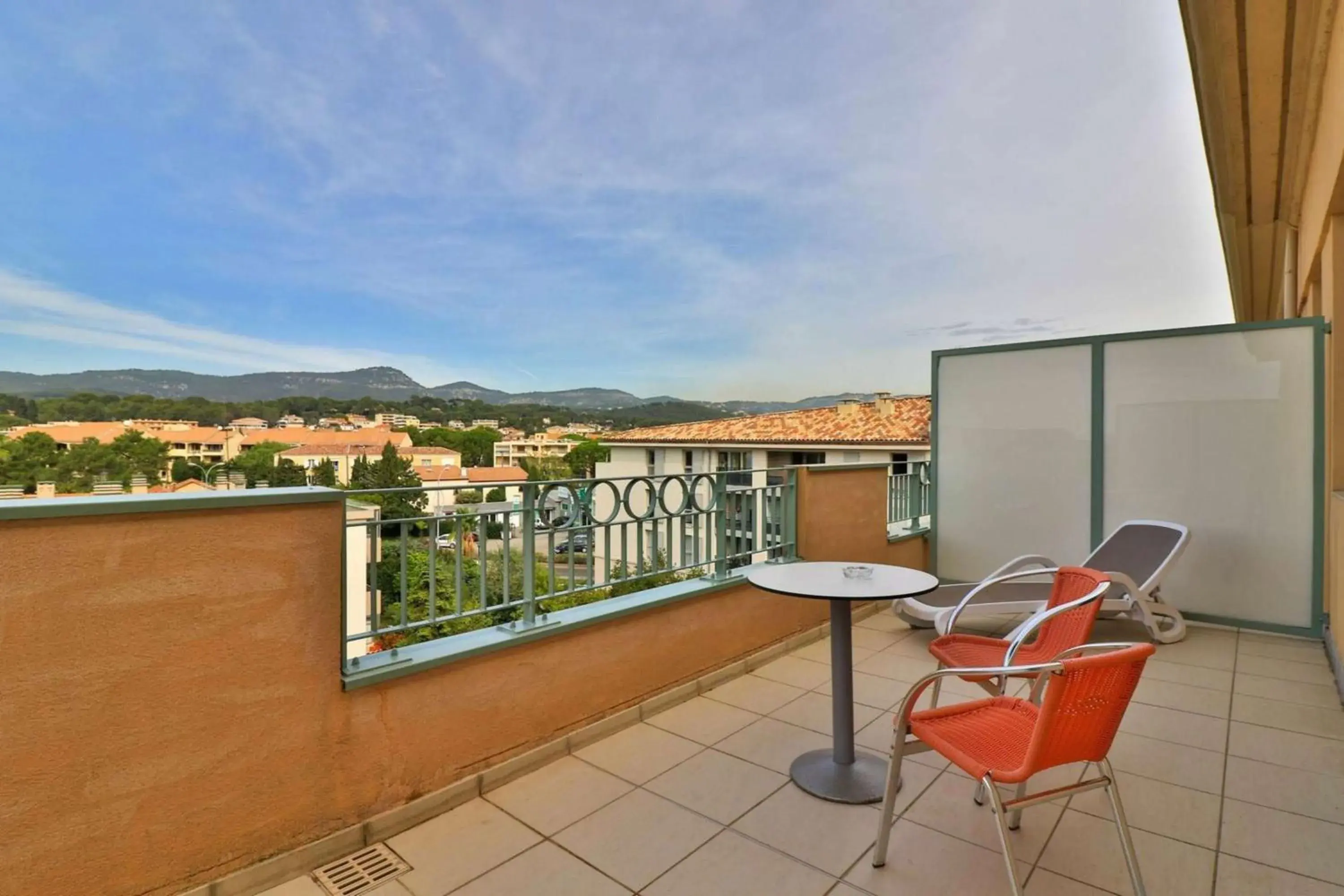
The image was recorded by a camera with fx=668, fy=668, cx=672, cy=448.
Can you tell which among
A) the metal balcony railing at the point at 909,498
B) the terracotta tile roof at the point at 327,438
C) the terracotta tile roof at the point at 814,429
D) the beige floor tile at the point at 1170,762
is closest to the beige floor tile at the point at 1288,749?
the beige floor tile at the point at 1170,762

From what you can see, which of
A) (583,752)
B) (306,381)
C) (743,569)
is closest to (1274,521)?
(743,569)

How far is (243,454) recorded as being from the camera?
5148mm

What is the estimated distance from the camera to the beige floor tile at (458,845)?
2.04 metres

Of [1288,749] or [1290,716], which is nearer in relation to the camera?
[1288,749]

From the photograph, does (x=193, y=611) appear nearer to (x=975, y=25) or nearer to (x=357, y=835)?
(x=357, y=835)

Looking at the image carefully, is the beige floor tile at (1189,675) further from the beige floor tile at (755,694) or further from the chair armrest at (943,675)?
the chair armrest at (943,675)

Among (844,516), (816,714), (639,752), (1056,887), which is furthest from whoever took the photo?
(844,516)

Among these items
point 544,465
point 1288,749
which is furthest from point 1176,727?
point 544,465

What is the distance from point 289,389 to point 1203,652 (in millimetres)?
13697

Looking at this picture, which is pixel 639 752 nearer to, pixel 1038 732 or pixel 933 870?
pixel 933 870

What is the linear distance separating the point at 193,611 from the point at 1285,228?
30.2 ft

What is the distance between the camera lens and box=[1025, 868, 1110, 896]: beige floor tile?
194 centimetres

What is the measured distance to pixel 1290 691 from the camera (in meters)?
3.55

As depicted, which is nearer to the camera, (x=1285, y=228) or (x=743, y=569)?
(x=743, y=569)
